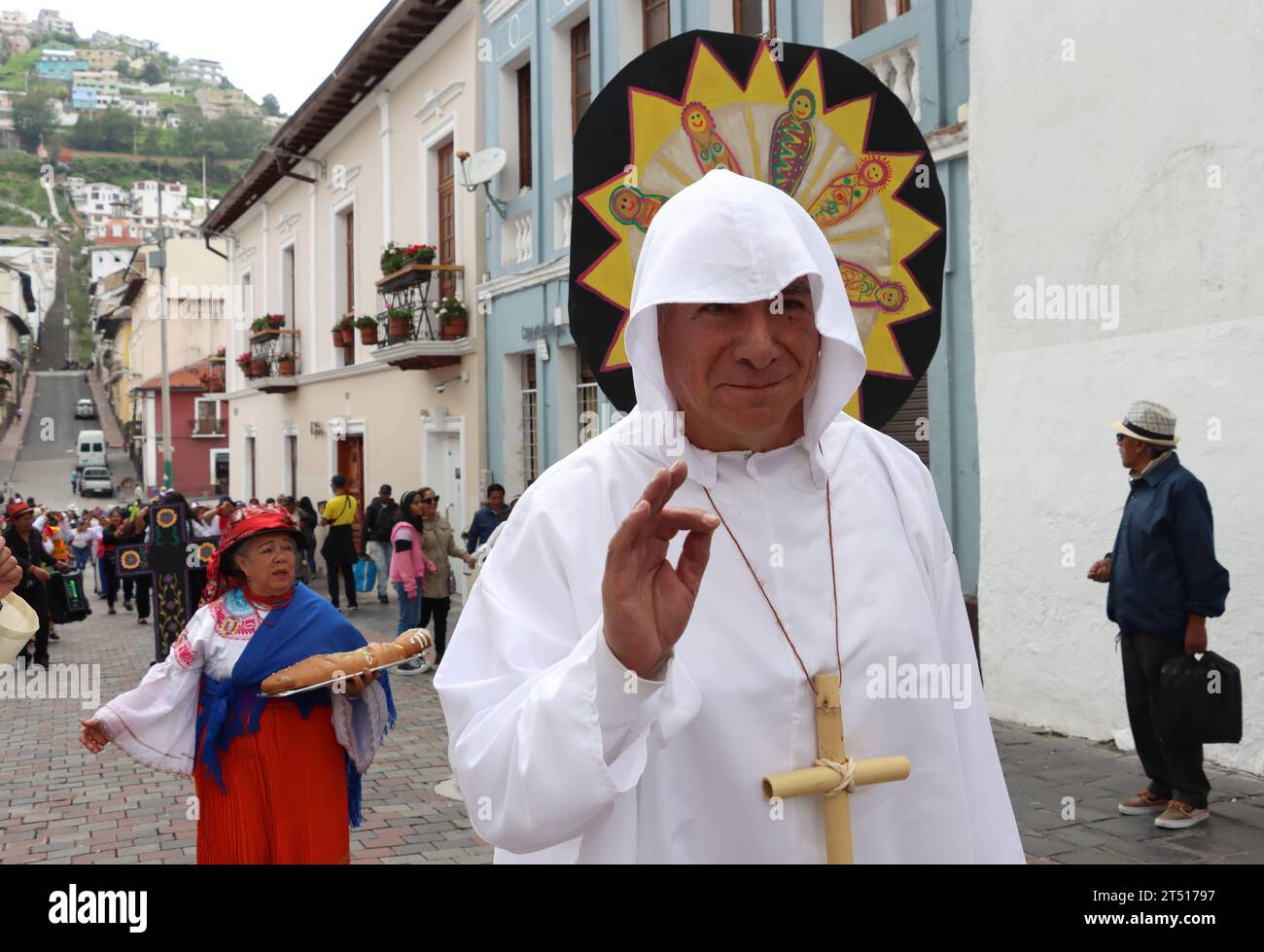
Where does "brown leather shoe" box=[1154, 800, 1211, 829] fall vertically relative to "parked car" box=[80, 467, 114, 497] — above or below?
below

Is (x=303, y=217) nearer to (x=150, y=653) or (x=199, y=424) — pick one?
(x=150, y=653)

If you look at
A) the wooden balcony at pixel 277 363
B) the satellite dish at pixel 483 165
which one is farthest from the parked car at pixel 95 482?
the satellite dish at pixel 483 165

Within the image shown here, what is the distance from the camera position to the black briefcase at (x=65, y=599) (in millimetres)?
14316

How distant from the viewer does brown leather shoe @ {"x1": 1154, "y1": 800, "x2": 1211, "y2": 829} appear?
213 inches

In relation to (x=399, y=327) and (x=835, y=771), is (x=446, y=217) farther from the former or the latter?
(x=835, y=771)

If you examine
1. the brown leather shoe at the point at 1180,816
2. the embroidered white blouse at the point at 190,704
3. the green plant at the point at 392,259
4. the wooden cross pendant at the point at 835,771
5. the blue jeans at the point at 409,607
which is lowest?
the brown leather shoe at the point at 1180,816

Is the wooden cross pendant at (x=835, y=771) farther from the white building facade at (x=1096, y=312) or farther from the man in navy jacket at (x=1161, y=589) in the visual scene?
the white building facade at (x=1096, y=312)

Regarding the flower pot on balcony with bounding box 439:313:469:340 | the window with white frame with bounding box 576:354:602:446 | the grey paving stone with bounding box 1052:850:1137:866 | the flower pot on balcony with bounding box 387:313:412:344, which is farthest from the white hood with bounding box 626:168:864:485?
the flower pot on balcony with bounding box 387:313:412:344

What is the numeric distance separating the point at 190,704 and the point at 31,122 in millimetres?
196649

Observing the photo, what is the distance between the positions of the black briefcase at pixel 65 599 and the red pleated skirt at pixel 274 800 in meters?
10.6

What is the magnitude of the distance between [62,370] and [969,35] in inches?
4630

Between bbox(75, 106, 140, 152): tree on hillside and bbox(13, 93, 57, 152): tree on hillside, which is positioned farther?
bbox(13, 93, 57, 152): tree on hillside

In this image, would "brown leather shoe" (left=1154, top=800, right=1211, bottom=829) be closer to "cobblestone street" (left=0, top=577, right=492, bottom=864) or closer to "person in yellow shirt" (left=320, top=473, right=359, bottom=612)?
"cobblestone street" (left=0, top=577, right=492, bottom=864)

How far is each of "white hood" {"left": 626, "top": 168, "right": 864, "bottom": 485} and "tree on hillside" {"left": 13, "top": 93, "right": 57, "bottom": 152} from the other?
648 feet
